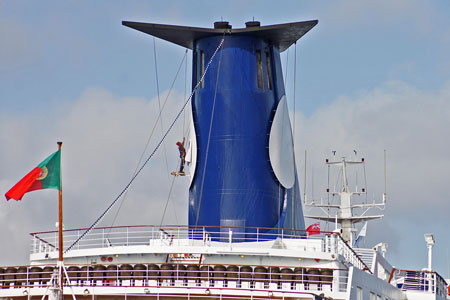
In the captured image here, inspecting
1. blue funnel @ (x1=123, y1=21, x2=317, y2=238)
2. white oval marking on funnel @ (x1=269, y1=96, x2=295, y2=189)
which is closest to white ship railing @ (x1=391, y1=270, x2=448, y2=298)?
blue funnel @ (x1=123, y1=21, x2=317, y2=238)

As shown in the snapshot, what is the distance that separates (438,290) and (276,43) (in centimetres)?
1284

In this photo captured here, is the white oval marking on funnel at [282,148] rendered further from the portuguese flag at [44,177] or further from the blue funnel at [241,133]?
the portuguese flag at [44,177]

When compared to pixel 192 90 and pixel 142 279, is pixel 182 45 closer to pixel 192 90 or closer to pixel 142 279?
pixel 192 90

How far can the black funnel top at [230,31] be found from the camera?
1692 inches

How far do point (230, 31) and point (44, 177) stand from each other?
490 inches

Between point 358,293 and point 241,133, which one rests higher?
point 241,133

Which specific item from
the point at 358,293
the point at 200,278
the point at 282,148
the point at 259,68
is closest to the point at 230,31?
the point at 259,68

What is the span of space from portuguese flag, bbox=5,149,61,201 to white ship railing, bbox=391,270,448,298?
1714 cm

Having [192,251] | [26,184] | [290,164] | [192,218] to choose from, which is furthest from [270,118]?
[26,184]

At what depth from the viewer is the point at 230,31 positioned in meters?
43.1

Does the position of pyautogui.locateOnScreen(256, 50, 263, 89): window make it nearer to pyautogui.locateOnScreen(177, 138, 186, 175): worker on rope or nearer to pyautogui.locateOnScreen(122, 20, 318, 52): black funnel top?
pyautogui.locateOnScreen(122, 20, 318, 52): black funnel top

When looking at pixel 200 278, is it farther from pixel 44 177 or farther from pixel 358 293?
pixel 44 177

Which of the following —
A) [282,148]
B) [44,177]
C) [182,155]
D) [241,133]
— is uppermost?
[241,133]

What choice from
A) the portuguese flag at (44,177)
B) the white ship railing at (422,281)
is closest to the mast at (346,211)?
the white ship railing at (422,281)
